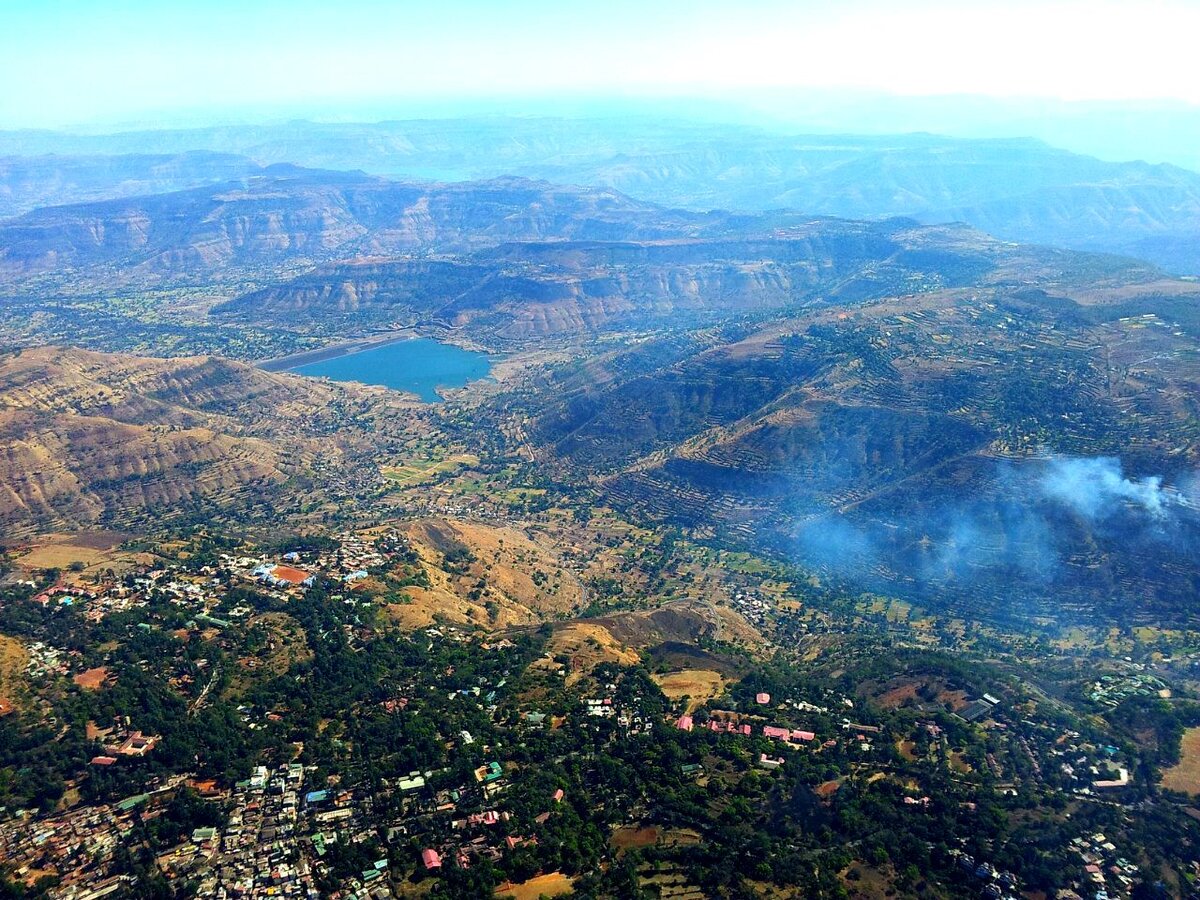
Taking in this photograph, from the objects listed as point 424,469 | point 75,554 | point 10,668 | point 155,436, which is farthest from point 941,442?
point 155,436

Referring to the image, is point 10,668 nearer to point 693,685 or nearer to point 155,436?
point 693,685

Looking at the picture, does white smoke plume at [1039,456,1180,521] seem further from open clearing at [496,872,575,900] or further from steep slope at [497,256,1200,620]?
open clearing at [496,872,575,900]

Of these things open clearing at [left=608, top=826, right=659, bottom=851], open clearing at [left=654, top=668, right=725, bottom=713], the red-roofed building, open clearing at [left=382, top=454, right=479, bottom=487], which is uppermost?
the red-roofed building

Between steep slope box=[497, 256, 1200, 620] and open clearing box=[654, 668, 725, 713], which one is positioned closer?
open clearing box=[654, 668, 725, 713]

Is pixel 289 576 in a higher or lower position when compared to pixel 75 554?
lower

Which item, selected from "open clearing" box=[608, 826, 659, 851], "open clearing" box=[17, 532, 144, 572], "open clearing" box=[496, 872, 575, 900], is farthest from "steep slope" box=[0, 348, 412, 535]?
"open clearing" box=[496, 872, 575, 900]
